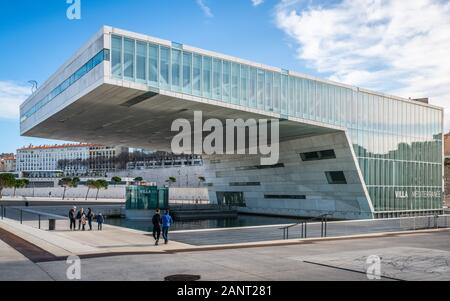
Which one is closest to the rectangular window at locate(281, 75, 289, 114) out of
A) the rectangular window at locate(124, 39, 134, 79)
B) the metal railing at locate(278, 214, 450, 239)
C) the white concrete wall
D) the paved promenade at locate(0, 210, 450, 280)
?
the white concrete wall

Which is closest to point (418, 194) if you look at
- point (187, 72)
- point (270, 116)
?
point (270, 116)

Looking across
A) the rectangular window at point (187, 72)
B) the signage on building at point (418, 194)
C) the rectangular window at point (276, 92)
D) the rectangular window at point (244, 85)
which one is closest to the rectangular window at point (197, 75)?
the rectangular window at point (187, 72)

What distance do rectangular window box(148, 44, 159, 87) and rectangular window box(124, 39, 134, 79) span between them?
4.49ft

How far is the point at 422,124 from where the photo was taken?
2124 inches

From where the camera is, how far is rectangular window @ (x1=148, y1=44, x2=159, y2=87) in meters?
33.5

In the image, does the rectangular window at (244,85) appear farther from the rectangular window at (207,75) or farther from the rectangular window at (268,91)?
the rectangular window at (207,75)

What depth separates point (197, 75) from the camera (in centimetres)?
3612

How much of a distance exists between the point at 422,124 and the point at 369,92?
9811 millimetres

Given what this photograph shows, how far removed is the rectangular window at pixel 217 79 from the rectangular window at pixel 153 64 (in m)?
5.30

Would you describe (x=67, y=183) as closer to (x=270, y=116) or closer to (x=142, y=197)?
(x=142, y=197)

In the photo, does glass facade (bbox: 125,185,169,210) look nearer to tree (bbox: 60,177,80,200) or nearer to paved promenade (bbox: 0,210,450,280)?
paved promenade (bbox: 0,210,450,280)

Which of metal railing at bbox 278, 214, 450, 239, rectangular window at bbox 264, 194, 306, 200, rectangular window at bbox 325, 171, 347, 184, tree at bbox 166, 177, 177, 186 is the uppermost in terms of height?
rectangular window at bbox 325, 171, 347, 184
